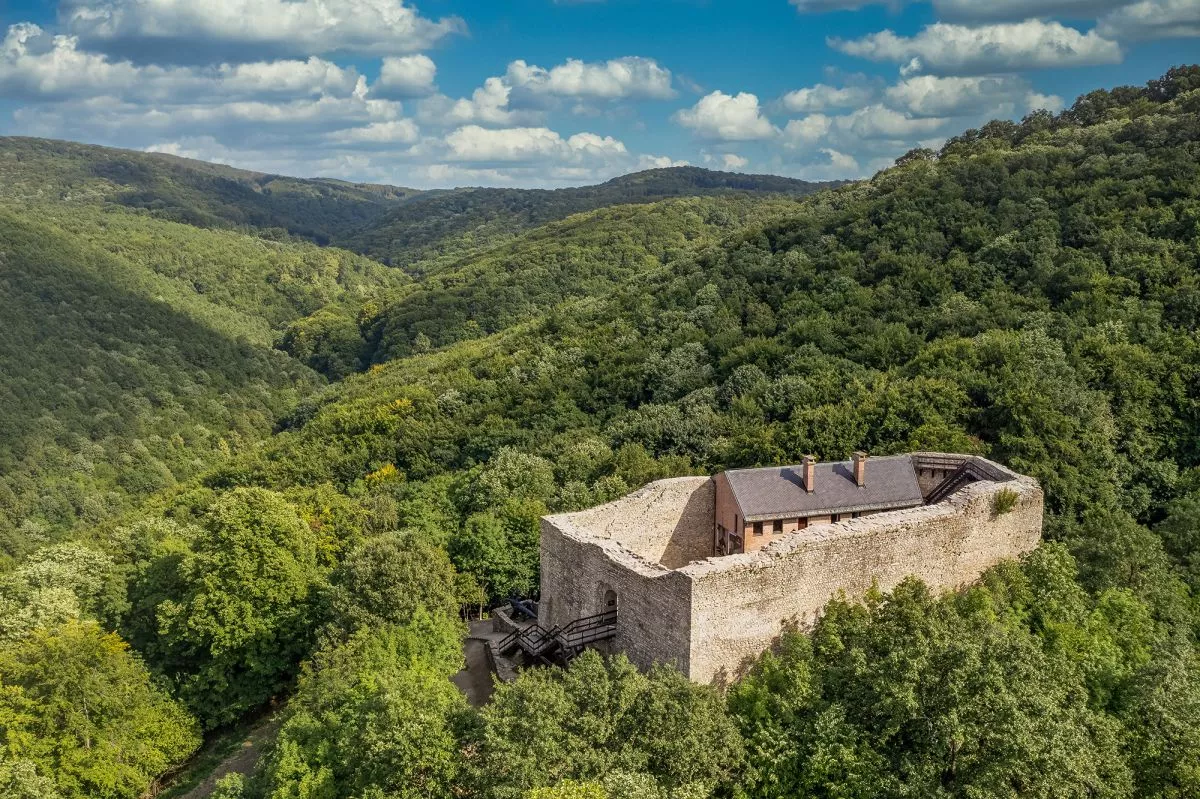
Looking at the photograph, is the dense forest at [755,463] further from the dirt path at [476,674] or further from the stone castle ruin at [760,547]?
the dirt path at [476,674]

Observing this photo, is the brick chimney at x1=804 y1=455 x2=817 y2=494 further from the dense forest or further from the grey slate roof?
the dense forest

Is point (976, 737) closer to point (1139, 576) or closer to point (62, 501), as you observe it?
point (1139, 576)

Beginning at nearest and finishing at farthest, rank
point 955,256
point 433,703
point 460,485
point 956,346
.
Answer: point 433,703 < point 956,346 < point 460,485 < point 955,256

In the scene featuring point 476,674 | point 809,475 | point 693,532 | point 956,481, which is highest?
point 809,475

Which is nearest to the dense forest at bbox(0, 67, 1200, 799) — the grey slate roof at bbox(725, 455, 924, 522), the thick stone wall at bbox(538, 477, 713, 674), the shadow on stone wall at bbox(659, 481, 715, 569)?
the thick stone wall at bbox(538, 477, 713, 674)

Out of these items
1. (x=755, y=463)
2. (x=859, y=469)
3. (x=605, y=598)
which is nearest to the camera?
(x=605, y=598)

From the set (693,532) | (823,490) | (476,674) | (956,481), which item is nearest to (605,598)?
(693,532)

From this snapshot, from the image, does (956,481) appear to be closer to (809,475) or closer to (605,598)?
(809,475)

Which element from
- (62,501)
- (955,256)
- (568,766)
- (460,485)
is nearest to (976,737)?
(568,766)
